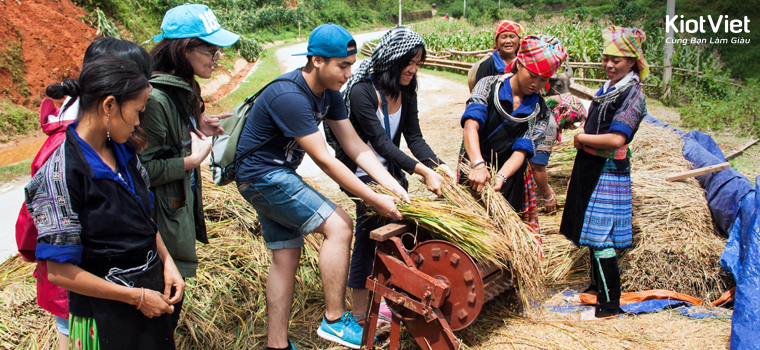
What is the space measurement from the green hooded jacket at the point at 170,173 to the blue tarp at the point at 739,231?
2.82 m

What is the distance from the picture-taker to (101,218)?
1.56m

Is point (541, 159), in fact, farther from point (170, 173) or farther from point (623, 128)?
point (170, 173)

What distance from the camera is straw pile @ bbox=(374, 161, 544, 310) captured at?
2.30 metres

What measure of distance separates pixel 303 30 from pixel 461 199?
35361mm

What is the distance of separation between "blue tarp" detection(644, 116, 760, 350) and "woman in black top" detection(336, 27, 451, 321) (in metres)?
1.70

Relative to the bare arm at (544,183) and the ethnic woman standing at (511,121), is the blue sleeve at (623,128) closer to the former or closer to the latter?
the ethnic woman standing at (511,121)

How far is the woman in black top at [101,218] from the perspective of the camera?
1.46 m

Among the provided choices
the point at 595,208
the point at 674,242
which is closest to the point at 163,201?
the point at 595,208

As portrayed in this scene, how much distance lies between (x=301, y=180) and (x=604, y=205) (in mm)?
2010

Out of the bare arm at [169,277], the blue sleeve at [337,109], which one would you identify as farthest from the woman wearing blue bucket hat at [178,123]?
the blue sleeve at [337,109]

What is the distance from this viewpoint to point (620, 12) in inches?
1483

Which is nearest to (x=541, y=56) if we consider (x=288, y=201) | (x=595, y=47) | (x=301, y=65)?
(x=288, y=201)

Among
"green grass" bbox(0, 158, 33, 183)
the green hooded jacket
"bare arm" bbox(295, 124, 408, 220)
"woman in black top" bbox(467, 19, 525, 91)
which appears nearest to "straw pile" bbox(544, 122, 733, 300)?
"woman in black top" bbox(467, 19, 525, 91)

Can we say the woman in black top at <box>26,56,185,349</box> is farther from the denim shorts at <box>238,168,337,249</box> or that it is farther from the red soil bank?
the red soil bank
